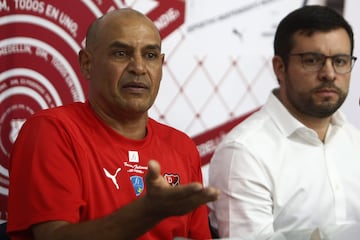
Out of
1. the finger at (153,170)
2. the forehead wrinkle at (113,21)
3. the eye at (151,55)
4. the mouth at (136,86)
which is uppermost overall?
the forehead wrinkle at (113,21)

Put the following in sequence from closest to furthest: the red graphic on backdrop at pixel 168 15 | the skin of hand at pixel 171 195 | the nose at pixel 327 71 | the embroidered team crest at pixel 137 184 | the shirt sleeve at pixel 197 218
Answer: the skin of hand at pixel 171 195 < the embroidered team crest at pixel 137 184 < the shirt sleeve at pixel 197 218 < the nose at pixel 327 71 < the red graphic on backdrop at pixel 168 15

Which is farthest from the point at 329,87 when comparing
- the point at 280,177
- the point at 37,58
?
the point at 37,58

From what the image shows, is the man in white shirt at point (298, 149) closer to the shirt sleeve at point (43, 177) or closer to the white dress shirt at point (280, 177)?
the white dress shirt at point (280, 177)

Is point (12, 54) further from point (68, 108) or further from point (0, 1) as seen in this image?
point (68, 108)

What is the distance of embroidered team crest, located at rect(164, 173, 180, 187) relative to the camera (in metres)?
1.72

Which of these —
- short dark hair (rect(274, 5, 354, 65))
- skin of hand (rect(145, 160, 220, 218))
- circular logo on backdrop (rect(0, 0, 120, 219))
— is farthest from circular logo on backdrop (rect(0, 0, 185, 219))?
skin of hand (rect(145, 160, 220, 218))

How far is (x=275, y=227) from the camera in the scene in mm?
1881

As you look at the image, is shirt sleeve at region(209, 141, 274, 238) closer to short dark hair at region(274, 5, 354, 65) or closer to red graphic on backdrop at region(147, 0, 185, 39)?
short dark hair at region(274, 5, 354, 65)

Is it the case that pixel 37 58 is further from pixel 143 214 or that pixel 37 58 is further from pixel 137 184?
pixel 143 214

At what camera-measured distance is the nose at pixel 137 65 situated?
168cm

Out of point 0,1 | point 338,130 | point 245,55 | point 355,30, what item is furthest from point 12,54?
point 355,30

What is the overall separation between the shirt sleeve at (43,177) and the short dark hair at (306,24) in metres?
0.82

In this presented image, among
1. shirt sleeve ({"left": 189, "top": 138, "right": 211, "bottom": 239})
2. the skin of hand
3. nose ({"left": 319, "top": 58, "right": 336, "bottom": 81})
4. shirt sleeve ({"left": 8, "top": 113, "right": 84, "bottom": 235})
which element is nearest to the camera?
the skin of hand

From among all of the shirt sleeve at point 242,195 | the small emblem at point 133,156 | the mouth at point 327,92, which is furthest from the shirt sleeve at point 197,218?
the mouth at point 327,92
